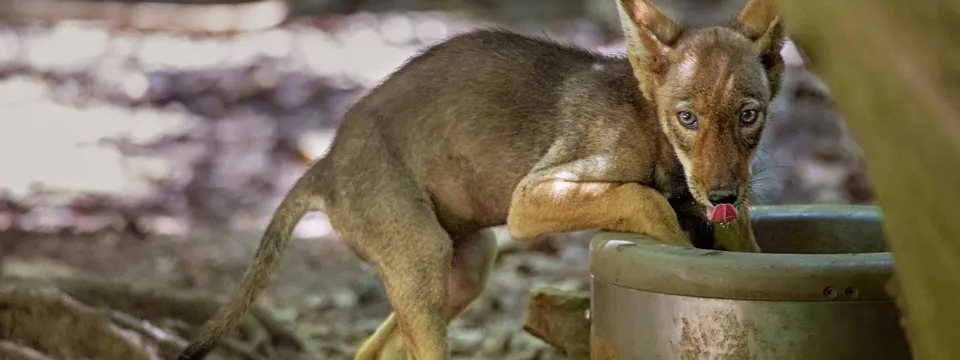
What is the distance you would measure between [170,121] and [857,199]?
6.29 metres

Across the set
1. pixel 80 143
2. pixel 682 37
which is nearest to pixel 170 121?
pixel 80 143

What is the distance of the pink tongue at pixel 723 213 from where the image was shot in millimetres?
3859

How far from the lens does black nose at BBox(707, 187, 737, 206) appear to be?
3.87 m

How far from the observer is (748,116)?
396 centimetres

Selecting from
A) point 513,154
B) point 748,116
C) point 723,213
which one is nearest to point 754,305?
point 723,213

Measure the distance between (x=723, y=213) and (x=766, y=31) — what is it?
26.9 inches

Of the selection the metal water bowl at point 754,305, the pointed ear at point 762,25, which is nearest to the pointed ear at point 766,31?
→ the pointed ear at point 762,25

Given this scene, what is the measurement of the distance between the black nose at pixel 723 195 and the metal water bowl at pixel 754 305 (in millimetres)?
267

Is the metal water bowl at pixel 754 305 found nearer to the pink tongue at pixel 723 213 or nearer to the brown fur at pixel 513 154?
the pink tongue at pixel 723 213

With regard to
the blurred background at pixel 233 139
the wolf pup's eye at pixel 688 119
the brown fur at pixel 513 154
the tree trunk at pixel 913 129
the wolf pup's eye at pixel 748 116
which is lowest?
the blurred background at pixel 233 139

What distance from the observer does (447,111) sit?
464 cm

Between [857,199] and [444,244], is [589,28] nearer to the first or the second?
[857,199]

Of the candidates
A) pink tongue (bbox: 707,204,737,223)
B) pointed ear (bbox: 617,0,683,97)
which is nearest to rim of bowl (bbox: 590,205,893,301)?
pink tongue (bbox: 707,204,737,223)

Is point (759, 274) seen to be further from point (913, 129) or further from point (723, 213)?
point (913, 129)
